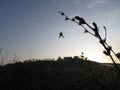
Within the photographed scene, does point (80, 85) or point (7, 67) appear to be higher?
point (7, 67)

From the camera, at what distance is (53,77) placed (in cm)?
857

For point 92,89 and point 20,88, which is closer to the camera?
point 92,89

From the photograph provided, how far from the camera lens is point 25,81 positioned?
8406 millimetres

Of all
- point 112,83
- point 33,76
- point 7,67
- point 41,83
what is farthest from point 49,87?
point 7,67

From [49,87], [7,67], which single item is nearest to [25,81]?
[49,87]

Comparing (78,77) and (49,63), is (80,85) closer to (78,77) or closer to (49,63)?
(78,77)

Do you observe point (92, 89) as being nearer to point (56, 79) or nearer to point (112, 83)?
point (112, 83)

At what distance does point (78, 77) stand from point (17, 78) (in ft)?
7.43

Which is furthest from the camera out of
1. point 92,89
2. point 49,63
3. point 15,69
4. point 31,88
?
point 49,63

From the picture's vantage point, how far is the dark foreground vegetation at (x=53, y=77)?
25.1 feet

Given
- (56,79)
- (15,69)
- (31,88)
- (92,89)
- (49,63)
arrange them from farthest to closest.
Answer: (49,63) → (15,69) → (56,79) → (31,88) → (92,89)

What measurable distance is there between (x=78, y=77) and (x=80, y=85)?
71 cm

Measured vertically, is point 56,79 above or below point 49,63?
below

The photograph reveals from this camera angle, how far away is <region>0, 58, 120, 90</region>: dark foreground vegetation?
7645mm
